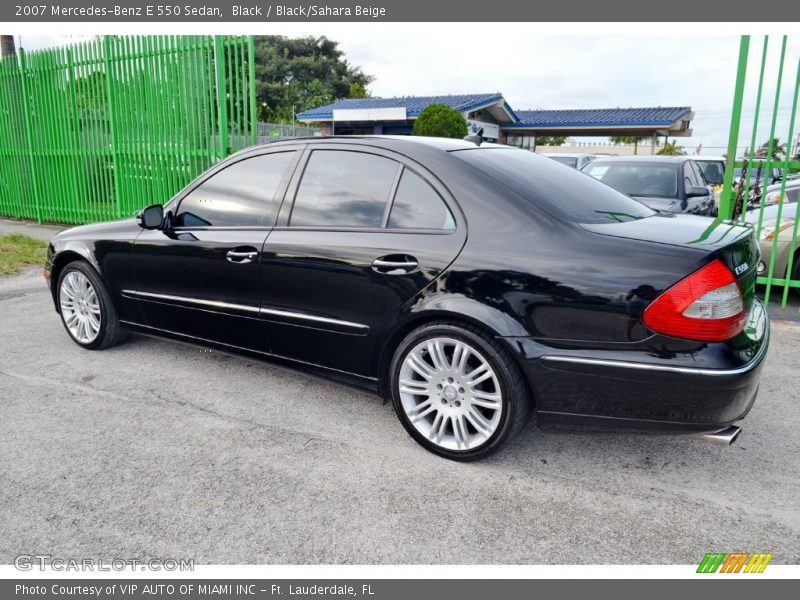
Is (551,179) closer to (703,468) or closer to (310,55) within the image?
(703,468)

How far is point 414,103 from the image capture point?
2633 centimetres

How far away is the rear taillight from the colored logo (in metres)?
0.82

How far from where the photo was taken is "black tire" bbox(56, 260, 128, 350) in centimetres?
443

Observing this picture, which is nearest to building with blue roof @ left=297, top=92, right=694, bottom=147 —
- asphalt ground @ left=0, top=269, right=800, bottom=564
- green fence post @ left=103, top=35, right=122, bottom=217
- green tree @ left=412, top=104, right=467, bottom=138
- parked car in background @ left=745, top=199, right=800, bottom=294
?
green tree @ left=412, top=104, right=467, bottom=138

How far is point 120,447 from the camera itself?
313 centimetres

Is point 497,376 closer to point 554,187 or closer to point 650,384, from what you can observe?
point 650,384

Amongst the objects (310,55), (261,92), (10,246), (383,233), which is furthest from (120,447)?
(310,55)

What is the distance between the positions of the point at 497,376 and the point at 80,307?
3432 mm

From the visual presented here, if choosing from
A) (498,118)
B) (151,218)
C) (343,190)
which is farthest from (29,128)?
(498,118)

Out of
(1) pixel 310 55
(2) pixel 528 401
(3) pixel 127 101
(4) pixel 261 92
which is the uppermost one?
(1) pixel 310 55

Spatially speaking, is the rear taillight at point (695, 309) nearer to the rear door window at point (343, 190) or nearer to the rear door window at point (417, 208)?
the rear door window at point (417, 208)

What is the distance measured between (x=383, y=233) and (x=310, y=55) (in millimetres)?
43404
